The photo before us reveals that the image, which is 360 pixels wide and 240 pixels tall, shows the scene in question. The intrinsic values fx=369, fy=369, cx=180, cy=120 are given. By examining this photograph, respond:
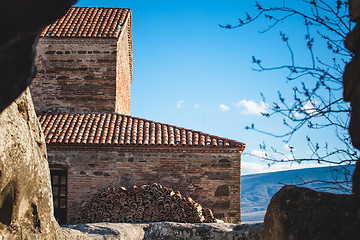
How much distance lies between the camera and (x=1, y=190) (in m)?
3.37

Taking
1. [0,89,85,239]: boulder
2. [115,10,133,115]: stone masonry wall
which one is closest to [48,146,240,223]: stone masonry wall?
[115,10,133,115]: stone masonry wall

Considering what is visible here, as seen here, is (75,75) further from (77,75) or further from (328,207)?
(328,207)

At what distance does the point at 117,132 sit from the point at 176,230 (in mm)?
4799

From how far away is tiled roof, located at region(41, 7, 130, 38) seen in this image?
13148mm

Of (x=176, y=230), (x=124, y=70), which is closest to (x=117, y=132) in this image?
(x=176, y=230)

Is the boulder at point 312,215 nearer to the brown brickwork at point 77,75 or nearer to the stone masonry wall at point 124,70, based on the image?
the brown brickwork at point 77,75

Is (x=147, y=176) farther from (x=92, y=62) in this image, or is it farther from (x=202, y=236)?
(x=92, y=62)

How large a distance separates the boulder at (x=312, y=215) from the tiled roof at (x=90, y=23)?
11.2 meters

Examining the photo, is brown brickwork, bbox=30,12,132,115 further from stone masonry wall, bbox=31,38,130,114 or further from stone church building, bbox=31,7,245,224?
stone church building, bbox=31,7,245,224

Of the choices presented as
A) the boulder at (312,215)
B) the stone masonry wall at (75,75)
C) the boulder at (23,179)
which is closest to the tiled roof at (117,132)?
the stone masonry wall at (75,75)

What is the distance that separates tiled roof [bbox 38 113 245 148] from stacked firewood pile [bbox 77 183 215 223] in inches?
54.1

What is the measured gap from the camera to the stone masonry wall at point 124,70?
13547 millimetres

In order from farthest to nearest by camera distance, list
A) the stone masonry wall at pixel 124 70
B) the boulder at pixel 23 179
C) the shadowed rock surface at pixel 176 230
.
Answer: the stone masonry wall at pixel 124 70
the shadowed rock surface at pixel 176 230
the boulder at pixel 23 179

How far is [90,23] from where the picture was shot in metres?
13.9
